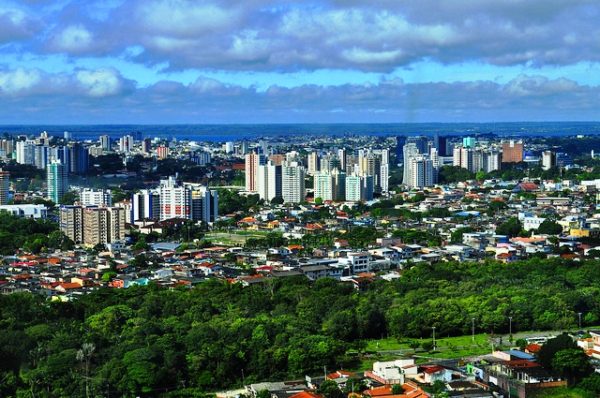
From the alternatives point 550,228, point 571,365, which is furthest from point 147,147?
point 571,365

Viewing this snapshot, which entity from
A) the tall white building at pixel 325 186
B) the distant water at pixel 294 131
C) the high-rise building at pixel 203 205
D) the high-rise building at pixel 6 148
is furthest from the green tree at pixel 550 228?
A: the distant water at pixel 294 131

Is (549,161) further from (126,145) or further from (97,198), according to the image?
(126,145)

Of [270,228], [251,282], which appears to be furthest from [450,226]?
[251,282]

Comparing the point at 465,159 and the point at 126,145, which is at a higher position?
the point at 126,145

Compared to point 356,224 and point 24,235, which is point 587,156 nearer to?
point 356,224

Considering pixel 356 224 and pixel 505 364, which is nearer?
pixel 505 364

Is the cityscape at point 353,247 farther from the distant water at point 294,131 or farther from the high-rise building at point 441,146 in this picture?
the distant water at point 294,131
